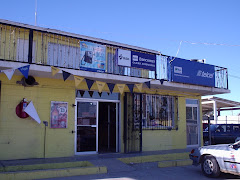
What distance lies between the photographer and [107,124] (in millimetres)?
11859

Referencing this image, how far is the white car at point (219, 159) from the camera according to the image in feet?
24.5

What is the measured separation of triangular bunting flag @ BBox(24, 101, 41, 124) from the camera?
9234 mm

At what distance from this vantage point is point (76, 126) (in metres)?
10.4

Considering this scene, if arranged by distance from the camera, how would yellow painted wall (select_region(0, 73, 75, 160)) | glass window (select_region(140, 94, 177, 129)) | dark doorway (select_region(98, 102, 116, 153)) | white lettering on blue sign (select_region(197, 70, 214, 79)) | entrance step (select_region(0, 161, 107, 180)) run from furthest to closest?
1. white lettering on blue sign (select_region(197, 70, 214, 79))
2. glass window (select_region(140, 94, 177, 129))
3. dark doorway (select_region(98, 102, 116, 153))
4. yellow painted wall (select_region(0, 73, 75, 160))
5. entrance step (select_region(0, 161, 107, 180))

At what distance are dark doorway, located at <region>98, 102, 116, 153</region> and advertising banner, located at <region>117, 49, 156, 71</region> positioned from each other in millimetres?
2001

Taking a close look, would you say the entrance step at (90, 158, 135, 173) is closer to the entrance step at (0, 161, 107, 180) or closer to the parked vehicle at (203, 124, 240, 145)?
the entrance step at (0, 161, 107, 180)

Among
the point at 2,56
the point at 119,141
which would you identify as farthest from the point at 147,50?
the point at 2,56

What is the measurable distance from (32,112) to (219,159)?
6.34 metres

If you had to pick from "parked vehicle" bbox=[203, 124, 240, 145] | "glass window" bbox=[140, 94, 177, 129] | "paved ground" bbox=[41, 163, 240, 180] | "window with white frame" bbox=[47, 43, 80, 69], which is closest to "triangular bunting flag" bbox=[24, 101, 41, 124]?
"window with white frame" bbox=[47, 43, 80, 69]

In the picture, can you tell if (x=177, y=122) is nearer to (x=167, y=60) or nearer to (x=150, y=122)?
(x=150, y=122)

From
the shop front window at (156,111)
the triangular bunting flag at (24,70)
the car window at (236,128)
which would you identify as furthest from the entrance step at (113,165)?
the car window at (236,128)

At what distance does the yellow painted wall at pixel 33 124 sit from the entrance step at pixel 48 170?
1345 mm

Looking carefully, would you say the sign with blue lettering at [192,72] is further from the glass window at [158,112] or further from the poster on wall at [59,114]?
the poster on wall at [59,114]

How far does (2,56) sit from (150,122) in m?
6.88
